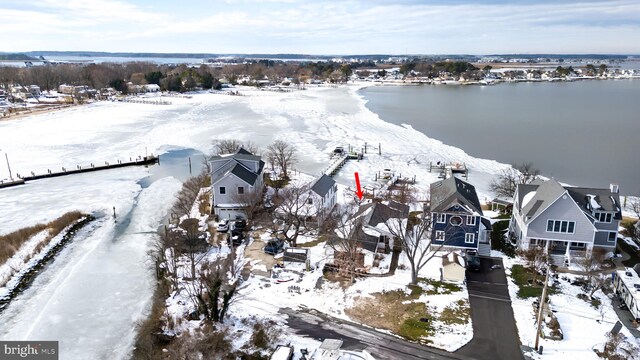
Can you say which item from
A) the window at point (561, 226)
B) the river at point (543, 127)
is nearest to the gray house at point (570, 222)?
the window at point (561, 226)

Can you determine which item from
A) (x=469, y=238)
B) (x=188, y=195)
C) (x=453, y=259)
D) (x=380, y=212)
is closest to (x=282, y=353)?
(x=453, y=259)

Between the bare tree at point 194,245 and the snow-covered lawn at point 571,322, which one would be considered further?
the bare tree at point 194,245

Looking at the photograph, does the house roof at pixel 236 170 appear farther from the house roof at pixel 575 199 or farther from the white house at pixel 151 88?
the white house at pixel 151 88

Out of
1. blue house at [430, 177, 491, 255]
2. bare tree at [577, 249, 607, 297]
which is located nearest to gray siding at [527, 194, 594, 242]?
bare tree at [577, 249, 607, 297]

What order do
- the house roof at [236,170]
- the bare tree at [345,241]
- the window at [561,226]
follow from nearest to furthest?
the bare tree at [345,241], the window at [561,226], the house roof at [236,170]

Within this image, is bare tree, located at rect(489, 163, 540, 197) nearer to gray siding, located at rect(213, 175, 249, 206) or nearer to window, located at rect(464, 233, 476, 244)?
window, located at rect(464, 233, 476, 244)

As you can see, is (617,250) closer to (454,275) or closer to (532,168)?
(454,275)

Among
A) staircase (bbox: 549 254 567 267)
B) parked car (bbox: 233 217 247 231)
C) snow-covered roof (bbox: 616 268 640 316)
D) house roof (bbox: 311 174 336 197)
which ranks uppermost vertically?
house roof (bbox: 311 174 336 197)
